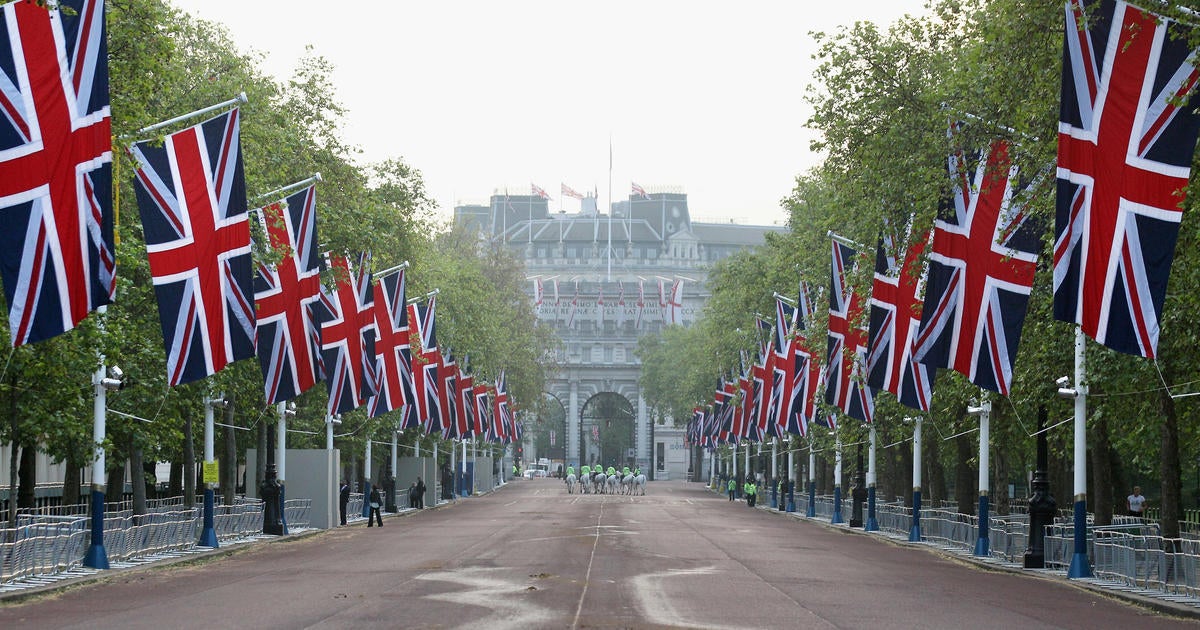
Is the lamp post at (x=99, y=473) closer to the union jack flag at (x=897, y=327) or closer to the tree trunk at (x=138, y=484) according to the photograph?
the tree trunk at (x=138, y=484)

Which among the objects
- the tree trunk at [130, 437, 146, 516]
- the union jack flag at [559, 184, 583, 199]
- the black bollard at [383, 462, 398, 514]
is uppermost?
the union jack flag at [559, 184, 583, 199]

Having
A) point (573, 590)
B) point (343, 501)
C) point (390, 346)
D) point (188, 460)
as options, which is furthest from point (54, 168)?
point (343, 501)

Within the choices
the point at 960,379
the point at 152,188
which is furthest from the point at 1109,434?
the point at 152,188

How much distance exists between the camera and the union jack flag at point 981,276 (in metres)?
29.4

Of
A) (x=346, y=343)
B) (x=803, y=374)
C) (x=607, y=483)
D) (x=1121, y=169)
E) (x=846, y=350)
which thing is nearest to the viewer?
(x=1121, y=169)

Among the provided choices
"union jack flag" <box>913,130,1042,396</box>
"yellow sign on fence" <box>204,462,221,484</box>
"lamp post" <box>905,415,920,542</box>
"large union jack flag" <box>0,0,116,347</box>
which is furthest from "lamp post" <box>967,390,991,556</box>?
"large union jack flag" <box>0,0,116,347</box>

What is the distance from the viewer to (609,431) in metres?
178

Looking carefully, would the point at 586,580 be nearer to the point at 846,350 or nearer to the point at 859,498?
the point at 846,350

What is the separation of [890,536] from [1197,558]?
27.0m

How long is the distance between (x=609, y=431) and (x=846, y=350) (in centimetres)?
13505

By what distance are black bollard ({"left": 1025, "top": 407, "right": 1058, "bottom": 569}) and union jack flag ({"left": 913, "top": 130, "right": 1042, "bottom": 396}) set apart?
17.3 ft

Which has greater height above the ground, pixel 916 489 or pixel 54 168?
pixel 54 168

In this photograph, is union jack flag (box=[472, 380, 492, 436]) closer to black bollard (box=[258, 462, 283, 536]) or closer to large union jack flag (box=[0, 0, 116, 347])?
black bollard (box=[258, 462, 283, 536])

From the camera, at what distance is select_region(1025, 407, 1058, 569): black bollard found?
3494cm
